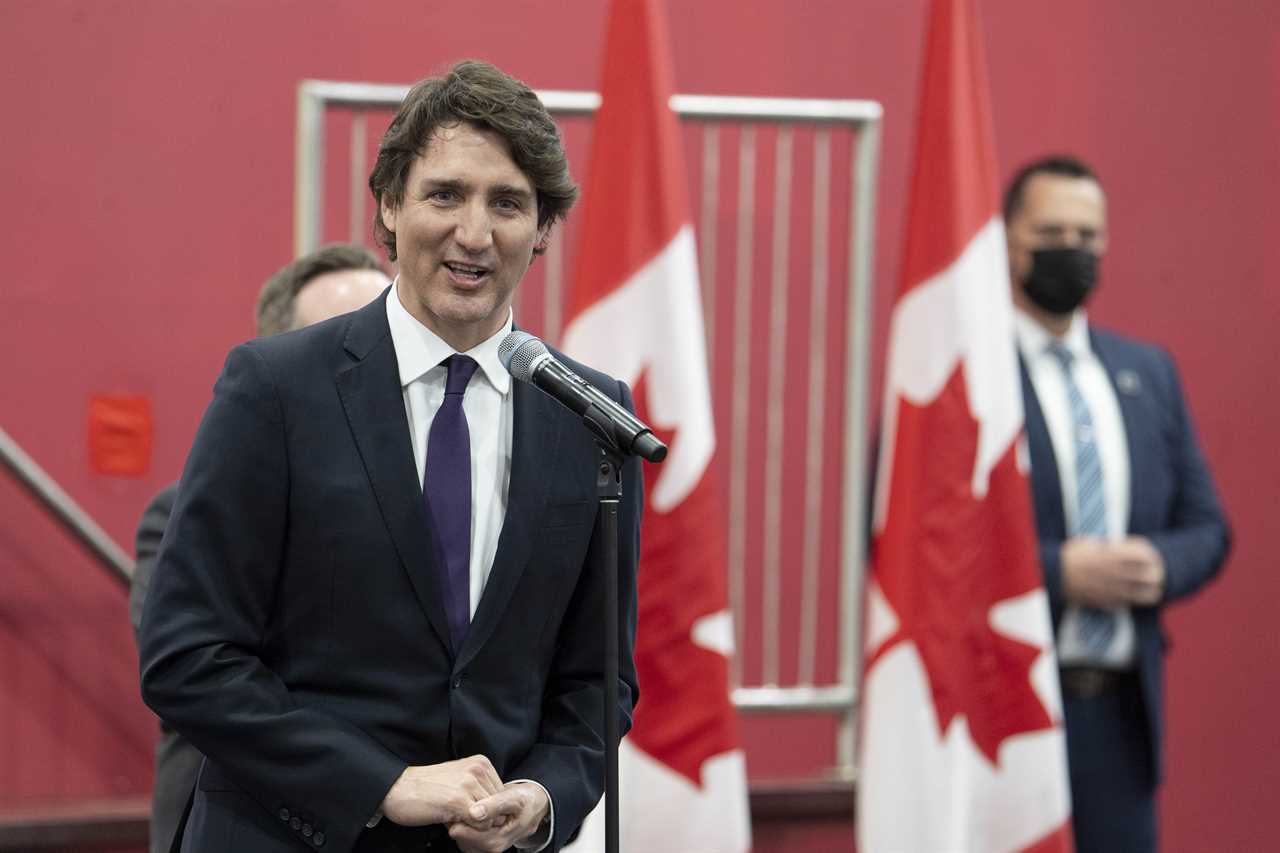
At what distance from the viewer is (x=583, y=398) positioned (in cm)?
159

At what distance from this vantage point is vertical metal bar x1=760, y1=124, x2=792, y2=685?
402 centimetres

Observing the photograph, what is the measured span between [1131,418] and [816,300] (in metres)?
0.93

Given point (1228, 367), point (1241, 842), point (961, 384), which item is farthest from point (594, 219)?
point (1241, 842)

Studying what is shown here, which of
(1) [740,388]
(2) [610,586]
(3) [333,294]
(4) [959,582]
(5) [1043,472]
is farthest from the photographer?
(1) [740,388]

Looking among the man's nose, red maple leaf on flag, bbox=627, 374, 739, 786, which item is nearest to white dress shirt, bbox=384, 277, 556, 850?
the man's nose

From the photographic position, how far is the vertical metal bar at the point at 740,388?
13.1 feet

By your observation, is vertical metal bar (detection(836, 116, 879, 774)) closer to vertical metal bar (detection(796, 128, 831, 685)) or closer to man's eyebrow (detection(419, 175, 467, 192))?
vertical metal bar (detection(796, 128, 831, 685))

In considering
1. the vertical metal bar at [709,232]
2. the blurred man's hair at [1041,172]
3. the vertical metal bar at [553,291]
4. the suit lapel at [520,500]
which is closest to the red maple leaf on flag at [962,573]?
the blurred man's hair at [1041,172]

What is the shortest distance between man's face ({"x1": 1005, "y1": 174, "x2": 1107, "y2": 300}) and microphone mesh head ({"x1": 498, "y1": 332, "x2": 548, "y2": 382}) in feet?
6.92

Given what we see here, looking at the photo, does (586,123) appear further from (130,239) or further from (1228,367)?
(1228,367)

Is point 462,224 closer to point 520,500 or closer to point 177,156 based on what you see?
point 520,500

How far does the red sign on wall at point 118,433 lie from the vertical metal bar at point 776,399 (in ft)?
4.95

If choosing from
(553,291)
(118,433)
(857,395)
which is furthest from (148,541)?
(857,395)

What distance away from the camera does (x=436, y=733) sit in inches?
64.8
